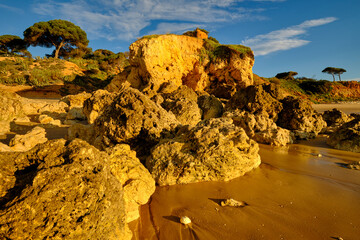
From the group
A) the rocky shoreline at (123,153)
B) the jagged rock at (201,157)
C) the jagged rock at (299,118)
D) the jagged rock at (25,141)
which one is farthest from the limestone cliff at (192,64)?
the jagged rock at (201,157)

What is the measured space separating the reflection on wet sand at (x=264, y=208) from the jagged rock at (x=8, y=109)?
795 cm

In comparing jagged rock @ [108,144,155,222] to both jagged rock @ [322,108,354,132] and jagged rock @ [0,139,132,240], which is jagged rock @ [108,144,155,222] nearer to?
jagged rock @ [0,139,132,240]

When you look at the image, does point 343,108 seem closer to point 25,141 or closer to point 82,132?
point 82,132

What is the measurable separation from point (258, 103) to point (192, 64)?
11.9 meters

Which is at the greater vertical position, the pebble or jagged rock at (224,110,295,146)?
jagged rock at (224,110,295,146)

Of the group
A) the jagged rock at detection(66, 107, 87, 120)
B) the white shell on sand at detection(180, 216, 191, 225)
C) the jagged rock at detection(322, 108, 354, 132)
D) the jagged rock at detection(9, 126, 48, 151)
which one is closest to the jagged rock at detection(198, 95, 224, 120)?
the jagged rock at detection(322, 108, 354, 132)

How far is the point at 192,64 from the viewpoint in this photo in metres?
18.8

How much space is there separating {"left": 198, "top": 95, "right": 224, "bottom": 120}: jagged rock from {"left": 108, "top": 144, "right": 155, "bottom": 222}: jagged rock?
20.9 ft

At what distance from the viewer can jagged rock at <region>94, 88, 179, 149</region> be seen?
3.86m

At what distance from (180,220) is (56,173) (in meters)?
1.55

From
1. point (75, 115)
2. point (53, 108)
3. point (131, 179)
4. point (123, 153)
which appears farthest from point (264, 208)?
point (53, 108)

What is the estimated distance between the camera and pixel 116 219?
182 cm

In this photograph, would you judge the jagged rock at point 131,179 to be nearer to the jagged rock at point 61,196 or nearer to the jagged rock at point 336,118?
the jagged rock at point 61,196

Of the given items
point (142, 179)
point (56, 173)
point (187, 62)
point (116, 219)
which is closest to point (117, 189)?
point (116, 219)
